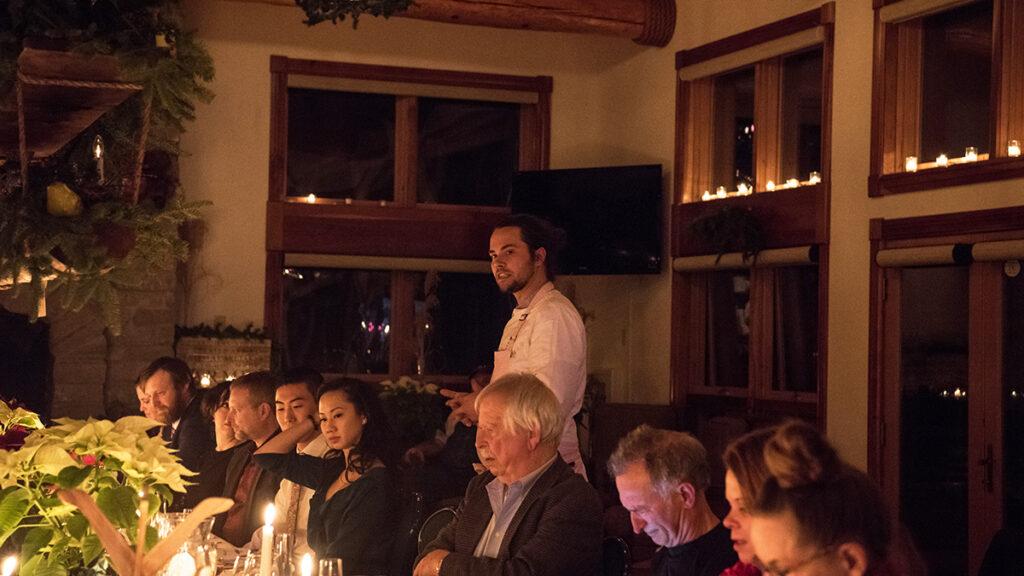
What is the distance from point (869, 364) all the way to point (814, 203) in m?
1.05

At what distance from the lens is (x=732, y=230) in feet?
26.8

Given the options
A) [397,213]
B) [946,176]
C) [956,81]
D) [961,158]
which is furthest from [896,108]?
[397,213]

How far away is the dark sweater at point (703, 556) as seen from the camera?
2.87 m

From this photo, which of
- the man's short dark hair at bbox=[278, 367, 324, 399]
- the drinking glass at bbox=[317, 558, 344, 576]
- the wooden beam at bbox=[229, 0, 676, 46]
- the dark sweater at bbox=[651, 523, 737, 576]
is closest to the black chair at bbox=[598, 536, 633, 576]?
the dark sweater at bbox=[651, 523, 737, 576]

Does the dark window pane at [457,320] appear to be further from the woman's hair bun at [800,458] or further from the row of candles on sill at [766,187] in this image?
the woman's hair bun at [800,458]

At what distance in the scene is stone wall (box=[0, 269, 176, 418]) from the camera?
8430 millimetres

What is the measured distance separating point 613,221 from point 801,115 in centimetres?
153

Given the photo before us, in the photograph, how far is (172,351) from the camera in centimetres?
859

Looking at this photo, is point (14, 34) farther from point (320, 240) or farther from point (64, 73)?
point (320, 240)

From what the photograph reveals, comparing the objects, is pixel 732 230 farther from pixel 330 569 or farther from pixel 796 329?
pixel 330 569

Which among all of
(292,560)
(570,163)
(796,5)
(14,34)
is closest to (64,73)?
(14,34)

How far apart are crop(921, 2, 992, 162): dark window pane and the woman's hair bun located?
203 inches

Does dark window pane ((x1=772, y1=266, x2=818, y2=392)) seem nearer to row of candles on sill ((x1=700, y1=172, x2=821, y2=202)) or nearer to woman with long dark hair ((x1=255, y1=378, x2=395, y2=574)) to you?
row of candles on sill ((x1=700, y1=172, x2=821, y2=202))

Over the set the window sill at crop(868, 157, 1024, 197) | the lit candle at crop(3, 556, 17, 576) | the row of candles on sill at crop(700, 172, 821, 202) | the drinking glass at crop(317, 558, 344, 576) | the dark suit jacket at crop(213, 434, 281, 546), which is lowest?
the dark suit jacket at crop(213, 434, 281, 546)
